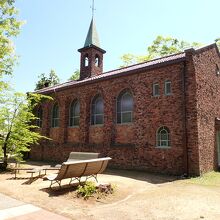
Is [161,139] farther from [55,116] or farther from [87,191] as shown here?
[55,116]

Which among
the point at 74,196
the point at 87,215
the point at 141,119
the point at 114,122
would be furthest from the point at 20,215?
the point at 114,122

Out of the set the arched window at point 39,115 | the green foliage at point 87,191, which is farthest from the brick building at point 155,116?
the green foliage at point 87,191

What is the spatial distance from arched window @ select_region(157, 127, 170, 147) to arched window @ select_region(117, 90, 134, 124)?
244 centimetres

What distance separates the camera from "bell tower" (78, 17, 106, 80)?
75.9 ft

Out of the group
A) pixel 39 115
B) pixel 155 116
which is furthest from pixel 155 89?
pixel 39 115

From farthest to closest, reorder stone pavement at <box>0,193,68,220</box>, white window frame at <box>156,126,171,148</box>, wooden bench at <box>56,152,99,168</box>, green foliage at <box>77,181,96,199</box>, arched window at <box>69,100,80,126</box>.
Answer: arched window at <box>69,100,80,126</box> < white window frame at <box>156,126,171,148</box> < wooden bench at <box>56,152,99,168</box> < green foliage at <box>77,181,96,199</box> < stone pavement at <box>0,193,68,220</box>

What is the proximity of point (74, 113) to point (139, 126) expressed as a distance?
23.9ft

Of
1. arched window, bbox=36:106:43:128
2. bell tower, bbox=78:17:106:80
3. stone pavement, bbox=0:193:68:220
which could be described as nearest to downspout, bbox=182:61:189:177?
stone pavement, bbox=0:193:68:220

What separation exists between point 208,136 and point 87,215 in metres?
10.4

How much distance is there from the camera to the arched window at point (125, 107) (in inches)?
613

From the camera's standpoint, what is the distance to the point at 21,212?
18.7 ft

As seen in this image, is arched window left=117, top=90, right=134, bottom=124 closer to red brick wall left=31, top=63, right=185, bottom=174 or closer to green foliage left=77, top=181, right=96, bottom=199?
red brick wall left=31, top=63, right=185, bottom=174

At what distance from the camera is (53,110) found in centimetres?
2188

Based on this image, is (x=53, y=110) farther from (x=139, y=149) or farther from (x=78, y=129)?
(x=139, y=149)
